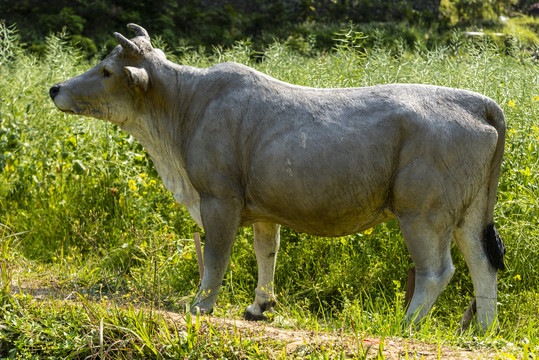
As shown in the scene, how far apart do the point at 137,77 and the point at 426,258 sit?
218 cm

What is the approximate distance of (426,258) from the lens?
Answer: 13.6ft

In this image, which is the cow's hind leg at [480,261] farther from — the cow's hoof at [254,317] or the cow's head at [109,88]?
the cow's head at [109,88]

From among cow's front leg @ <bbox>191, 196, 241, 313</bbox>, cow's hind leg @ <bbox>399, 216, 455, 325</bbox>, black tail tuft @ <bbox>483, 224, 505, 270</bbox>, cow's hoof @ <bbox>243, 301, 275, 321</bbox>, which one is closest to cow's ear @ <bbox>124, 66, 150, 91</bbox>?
cow's front leg @ <bbox>191, 196, 241, 313</bbox>

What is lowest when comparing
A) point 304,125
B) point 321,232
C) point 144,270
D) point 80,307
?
point 144,270

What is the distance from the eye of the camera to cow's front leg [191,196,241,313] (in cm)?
435

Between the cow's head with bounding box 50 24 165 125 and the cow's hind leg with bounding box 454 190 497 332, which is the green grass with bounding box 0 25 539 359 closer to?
the cow's hind leg with bounding box 454 190 497 332

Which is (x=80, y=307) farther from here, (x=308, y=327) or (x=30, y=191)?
(x=30, y=191)

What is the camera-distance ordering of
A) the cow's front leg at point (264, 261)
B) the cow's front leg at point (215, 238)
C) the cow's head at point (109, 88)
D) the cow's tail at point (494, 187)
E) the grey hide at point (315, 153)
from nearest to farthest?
1. the grey hide at point (315, 153)
2. the cow's tail at point (494, 187)
3. the cow's front leg at point (215, 238)
4. the cow's head at point (109, 88)
5. the cow's front leg at point (264, 261)

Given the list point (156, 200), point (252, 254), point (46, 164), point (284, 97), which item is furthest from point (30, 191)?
point (284, 97)

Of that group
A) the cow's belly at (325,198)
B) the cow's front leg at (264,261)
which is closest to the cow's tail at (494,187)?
the cow's belly at (325,198)

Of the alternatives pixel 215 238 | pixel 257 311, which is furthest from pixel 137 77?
pixel 257 311

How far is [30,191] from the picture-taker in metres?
6.88

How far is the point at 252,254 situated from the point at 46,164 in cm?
247

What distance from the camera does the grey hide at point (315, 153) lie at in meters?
4.09
